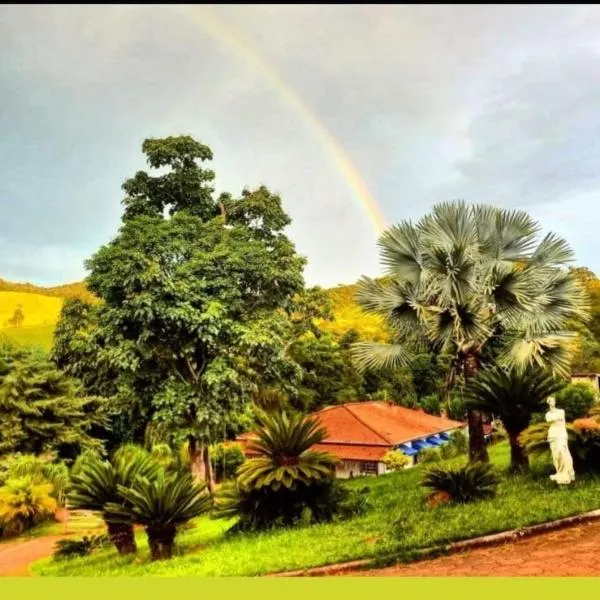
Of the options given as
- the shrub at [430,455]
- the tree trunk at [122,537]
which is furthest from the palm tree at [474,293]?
the shrub at [430,455]

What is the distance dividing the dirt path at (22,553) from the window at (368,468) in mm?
7136

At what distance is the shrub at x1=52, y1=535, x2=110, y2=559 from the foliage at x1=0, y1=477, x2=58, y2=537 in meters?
2.03

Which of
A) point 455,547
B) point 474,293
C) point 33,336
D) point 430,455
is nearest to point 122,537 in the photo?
point 455,547

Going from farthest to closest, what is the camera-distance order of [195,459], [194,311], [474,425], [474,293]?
[195,459]
[194,311]
[474,425]
[474,293]

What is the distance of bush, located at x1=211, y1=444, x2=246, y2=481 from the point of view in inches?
546

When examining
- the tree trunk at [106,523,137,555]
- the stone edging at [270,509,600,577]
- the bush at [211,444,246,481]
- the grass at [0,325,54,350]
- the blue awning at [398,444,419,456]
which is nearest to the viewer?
the stone edging at [270,509,600,577]

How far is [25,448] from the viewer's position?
12156 mm

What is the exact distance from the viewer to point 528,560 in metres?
5.22

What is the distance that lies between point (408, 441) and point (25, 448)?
27.3 ft

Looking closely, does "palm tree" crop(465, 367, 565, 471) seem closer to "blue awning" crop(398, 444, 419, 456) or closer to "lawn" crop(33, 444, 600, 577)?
"lawn" crop(33, 444, 600, 577)

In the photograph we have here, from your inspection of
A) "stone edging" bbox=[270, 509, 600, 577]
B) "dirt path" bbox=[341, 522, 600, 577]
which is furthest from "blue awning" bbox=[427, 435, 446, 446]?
"dirt path" bbox=[341, 522, 600, 577]

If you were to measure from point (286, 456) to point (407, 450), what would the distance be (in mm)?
Answer: 8449

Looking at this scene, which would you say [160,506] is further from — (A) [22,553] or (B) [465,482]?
(A) [22,553]

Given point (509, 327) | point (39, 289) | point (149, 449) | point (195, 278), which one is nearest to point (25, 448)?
point (149, 449)
